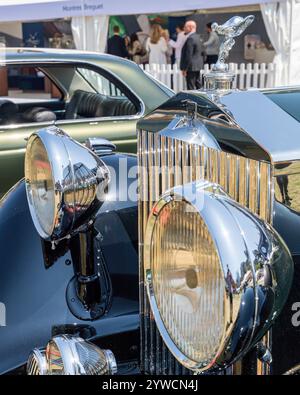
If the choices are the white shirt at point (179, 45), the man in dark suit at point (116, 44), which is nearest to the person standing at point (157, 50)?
the white shirt at point (179, 45)

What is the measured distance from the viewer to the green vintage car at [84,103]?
380cm

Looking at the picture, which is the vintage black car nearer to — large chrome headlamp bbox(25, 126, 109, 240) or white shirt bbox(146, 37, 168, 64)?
large chrome headlamp bbox(25, 126, 109, 240)

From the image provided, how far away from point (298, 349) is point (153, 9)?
8.30 m

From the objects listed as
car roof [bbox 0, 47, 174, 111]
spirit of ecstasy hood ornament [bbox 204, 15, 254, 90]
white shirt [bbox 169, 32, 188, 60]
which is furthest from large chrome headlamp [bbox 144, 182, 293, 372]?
white shirt [bbox 169, 32, 188, 60]

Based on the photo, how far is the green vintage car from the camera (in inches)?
150

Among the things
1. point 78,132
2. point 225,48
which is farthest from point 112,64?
point 225,48

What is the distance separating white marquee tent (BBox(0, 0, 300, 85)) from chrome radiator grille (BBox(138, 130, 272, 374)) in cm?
722

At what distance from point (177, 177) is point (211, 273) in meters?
0.47

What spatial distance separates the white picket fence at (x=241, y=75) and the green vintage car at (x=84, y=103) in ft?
15.3

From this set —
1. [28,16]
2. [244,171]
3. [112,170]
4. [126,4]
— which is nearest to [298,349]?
[244,171]

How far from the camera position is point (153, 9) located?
29.5 feet

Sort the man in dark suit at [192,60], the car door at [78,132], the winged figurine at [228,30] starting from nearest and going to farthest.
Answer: the winged figurine at [228,30] → the car door at [78,132] → the man in dark suit at [192,60]

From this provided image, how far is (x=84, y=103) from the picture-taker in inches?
175

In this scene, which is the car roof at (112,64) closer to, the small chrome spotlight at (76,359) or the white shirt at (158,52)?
the small chrome spotlight at (76,359)
